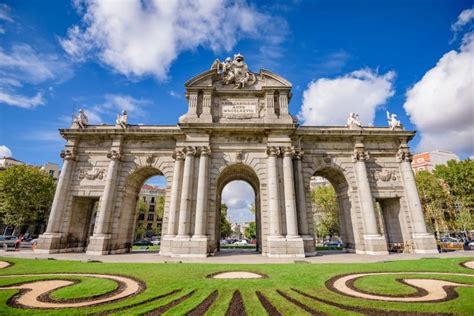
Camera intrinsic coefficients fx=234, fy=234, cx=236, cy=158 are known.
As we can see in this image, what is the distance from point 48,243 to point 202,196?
15112mm

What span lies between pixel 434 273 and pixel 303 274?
683 cm

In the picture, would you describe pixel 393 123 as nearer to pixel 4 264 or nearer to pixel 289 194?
pixel 289 194

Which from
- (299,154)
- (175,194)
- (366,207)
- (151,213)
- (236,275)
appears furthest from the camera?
(151,213)

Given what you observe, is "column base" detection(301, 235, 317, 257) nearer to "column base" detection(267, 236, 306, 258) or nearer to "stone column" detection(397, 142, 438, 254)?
"column base" detection(267, 236, 306, 258)

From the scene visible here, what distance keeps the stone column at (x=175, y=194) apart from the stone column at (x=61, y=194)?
1094cm

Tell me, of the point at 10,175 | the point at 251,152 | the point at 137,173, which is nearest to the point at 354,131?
the point at 251,152

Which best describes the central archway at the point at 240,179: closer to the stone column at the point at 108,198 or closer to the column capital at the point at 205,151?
the column capital at the point at 205,151

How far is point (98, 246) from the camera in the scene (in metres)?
21.4

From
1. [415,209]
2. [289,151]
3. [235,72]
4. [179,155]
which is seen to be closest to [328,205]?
[415,209]

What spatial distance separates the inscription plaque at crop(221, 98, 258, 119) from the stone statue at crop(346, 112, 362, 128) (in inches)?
419

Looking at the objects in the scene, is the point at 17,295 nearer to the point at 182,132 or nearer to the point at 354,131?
the point at 182,132

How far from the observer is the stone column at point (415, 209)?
2202 centimetres

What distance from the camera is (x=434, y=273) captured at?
39.5ft

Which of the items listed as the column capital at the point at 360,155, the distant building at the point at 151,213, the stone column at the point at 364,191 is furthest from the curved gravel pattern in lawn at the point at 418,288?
the distant building at the point at 151,213
